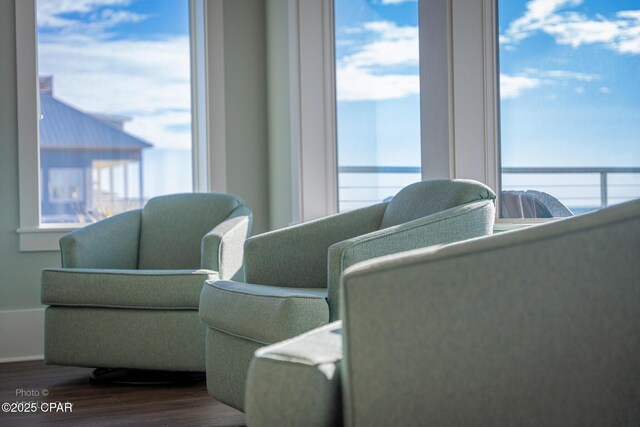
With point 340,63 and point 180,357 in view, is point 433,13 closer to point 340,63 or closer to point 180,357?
point 340,63

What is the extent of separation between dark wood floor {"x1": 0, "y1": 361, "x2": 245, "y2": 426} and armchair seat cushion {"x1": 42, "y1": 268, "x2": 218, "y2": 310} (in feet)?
1.14

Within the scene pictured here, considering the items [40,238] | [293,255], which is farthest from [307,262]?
[40,238]

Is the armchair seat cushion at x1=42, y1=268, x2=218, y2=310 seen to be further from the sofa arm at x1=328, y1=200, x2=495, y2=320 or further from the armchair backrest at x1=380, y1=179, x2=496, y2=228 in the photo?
the sofa arm at x1=328, y1=200, x2=495, y2=320

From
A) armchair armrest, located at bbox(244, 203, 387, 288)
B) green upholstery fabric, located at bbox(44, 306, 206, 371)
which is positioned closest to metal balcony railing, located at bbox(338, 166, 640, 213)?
armchair armrest, located at bbox(244, 203, 387, 288)

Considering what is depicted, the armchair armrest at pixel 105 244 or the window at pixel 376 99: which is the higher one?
the window at pixel 376 99

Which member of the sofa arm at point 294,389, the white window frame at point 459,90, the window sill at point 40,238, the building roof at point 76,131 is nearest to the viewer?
the sofa arm at point 294,389

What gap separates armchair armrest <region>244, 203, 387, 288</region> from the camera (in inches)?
113

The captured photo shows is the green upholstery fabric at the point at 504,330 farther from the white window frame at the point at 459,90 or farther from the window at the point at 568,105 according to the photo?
the white window frame at the point at 459,90

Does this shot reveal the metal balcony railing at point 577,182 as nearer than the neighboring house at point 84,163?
Yes

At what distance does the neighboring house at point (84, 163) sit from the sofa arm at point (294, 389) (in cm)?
344

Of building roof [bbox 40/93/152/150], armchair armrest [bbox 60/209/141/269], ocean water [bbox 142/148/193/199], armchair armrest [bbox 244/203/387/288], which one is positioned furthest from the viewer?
ocean water [bbox 142/148/193/199]

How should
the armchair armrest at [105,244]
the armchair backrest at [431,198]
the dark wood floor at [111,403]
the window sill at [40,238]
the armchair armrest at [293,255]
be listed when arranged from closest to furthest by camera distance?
the armchair backrest at [431,198] < the dark wood floor at [111,403] < the armchair armrest at [293,255] < the armchair armrest at [105,244] < the window sill at [40,238]

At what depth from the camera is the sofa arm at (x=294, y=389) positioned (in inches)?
51.0

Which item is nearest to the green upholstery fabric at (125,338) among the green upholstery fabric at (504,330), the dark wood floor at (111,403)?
the dark wood floor at (111,403)
